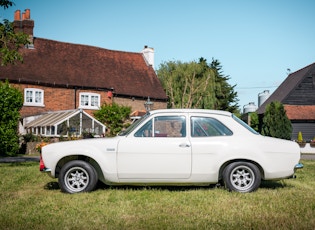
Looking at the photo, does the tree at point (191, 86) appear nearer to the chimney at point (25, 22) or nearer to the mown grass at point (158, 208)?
the chimney at point (25, 22)

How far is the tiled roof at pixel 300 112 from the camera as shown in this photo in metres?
33.1

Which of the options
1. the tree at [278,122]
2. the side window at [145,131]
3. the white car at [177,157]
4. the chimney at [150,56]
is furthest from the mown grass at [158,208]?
→ the chimney at [150,56]

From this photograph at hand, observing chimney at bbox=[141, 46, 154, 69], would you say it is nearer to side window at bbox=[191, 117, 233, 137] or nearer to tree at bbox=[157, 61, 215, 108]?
tree at bbox=[157, 61, 215, 108]

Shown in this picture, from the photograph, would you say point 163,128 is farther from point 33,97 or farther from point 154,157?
point 33,97

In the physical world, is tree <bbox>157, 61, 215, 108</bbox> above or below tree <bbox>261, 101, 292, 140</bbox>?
above

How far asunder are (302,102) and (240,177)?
3055 cm

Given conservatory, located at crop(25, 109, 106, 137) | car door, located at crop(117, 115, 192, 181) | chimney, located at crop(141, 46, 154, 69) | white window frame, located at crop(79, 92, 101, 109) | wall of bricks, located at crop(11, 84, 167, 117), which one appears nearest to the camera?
car door, located at crop(117, 115, 192, 181)

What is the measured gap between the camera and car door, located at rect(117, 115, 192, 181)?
7.12 metres

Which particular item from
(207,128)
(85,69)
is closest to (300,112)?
(85,69)

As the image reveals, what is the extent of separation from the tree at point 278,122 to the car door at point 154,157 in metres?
25.0

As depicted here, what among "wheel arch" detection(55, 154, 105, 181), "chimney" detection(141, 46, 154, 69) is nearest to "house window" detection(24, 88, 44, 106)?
"chimney" detection(141, 46, 154, 69)

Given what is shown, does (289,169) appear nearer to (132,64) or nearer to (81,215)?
(81,215)

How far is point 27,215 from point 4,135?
17959mm

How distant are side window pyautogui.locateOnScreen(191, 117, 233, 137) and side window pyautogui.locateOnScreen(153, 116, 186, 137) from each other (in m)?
0.21
